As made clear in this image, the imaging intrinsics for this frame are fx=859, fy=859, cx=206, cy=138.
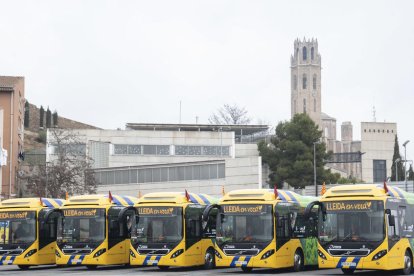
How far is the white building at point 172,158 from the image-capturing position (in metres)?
69.2

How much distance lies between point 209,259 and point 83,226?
193 inches

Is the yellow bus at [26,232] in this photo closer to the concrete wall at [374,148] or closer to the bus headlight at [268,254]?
the bus headlight at [268,254]

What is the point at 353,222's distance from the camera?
86.8 feet

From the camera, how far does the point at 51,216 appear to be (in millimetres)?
34031

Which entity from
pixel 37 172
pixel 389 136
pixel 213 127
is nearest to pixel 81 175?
pixel 37 172

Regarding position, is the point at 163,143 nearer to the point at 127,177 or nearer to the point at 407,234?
the point at 127,177

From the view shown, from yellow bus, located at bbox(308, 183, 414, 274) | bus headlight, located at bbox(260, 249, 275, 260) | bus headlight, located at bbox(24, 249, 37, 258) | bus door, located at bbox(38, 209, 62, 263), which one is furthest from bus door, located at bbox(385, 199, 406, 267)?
bus headlight, located at bbox(24, 249, 37, 258)

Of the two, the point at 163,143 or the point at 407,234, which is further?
the point at 163,143

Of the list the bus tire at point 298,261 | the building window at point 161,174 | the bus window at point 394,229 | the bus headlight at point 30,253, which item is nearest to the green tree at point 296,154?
the building window at point 161,174

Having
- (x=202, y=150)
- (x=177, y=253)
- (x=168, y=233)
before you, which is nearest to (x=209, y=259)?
(x=177, y=253)

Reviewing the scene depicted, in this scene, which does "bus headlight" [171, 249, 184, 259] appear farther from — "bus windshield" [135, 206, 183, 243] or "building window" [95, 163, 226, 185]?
"building window" [95, 163, 226, 185]

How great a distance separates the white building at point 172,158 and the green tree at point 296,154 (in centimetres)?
374

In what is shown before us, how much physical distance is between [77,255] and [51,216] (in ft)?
9.07

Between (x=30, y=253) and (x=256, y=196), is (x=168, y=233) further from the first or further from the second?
(x=30, y=253)
